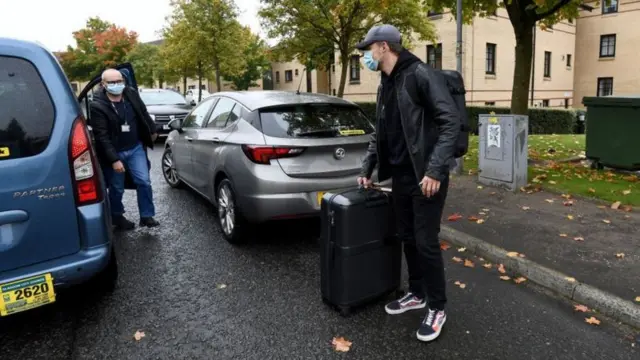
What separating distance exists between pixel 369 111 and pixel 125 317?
19550 millimetres


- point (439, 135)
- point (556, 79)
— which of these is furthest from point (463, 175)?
point (556, 79)

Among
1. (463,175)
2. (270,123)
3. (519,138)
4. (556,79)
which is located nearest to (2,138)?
(270,123)

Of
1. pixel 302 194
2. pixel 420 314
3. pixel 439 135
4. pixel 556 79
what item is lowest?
pixel 420 314

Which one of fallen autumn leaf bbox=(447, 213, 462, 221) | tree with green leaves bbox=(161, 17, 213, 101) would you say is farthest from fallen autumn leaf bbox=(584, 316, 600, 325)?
tree with green leaves bbox=(161, 17, 213, 101)

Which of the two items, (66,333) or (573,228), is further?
(573,228)

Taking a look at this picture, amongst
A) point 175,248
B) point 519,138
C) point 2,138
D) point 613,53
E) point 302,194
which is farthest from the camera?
point 613,53

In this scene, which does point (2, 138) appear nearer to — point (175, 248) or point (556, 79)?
point (175, 248)

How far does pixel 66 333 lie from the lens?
3.29 m

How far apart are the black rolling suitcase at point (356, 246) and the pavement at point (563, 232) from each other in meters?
1.55

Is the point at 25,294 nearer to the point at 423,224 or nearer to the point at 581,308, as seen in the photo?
the point at 423,224

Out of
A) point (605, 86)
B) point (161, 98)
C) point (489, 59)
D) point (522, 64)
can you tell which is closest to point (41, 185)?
point (522, 64)

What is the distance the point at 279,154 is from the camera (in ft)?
14.9

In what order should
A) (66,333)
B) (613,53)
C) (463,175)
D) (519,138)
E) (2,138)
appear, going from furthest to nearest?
(613,53) < (463,175) < (519,138) < (66,333) < (2,138)

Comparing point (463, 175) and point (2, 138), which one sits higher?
point (2, 138)
